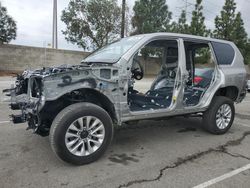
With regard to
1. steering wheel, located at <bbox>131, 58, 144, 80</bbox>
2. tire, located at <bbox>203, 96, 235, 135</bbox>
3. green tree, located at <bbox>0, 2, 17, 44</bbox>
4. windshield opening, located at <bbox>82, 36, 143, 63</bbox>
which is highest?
green tree, located at <bbox>0, 2, 17, 44</bbox>

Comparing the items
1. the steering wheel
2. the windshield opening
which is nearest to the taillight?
the steering wheel

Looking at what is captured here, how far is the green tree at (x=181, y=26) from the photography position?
29.3 metres

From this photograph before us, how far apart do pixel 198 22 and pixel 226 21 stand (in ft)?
11.1

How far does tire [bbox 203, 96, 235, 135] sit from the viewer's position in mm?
5371

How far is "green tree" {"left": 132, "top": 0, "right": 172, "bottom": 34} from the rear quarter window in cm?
2278

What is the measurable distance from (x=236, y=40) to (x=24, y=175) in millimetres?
31136

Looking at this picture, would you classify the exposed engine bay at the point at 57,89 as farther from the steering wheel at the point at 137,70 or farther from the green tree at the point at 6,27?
the green tree at the point at 6,27

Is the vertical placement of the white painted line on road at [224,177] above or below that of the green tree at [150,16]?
below

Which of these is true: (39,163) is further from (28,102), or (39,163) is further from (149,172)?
(149,172)

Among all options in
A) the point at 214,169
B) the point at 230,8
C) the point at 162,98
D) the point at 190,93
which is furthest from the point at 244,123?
the point at 230,8

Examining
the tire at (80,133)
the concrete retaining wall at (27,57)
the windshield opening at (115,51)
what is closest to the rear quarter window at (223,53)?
the windshield opening at (115,51)

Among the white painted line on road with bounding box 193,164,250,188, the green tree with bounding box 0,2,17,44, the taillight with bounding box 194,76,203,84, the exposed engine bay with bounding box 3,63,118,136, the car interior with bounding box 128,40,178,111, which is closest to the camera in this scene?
the white painted line on road with bounding box 193,164,250,188

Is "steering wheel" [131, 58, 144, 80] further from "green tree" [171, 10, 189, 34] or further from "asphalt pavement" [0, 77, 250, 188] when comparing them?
"green tree" [171, 10, 189, 34]

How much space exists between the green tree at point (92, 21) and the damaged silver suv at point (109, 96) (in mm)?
22477
